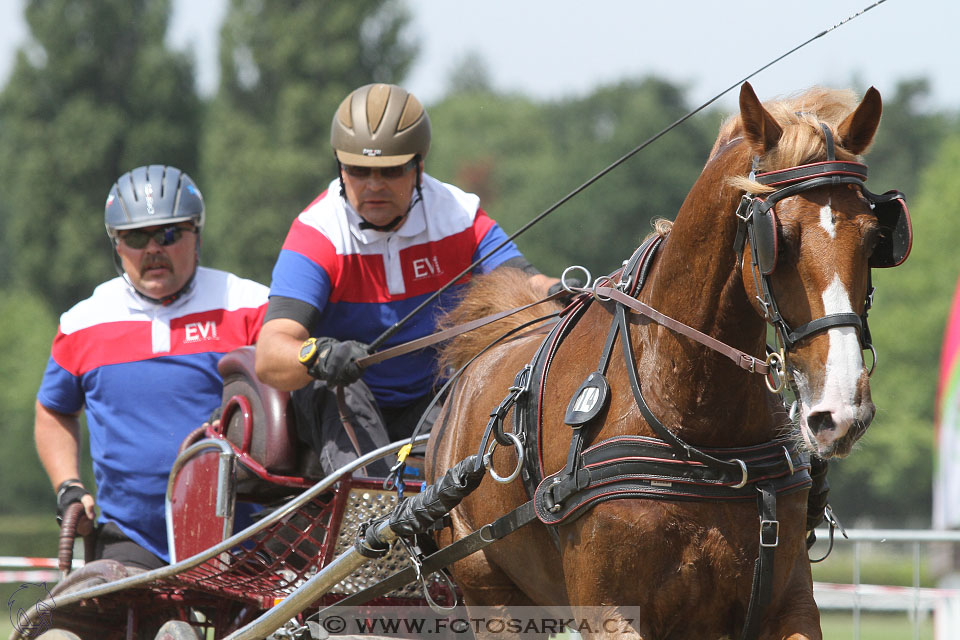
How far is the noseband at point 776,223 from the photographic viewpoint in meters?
2.71

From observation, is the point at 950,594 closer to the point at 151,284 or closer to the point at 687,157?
the point at 151,284

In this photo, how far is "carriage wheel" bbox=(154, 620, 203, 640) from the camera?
4.57 meters

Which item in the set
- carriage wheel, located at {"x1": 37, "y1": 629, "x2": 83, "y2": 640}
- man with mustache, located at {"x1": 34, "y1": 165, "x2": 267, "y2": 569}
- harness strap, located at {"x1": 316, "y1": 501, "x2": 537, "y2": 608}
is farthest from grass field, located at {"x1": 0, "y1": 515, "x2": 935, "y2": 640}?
harness strap, located at {"x1": 316, "y1": 501, "x2": 537, "y2": 608}

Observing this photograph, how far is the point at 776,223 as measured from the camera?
2.71 m

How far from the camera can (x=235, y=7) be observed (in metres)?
40.6

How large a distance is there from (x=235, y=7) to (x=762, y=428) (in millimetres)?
40011

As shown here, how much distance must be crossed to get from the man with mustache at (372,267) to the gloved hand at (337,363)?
0.18 metres

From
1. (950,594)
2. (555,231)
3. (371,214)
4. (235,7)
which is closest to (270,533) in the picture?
(371,214)

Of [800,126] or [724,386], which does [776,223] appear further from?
[724,386]

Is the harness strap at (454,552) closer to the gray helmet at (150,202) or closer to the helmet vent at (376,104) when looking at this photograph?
the helmet vent at (376,104)

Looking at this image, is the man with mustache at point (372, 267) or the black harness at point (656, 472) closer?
the black harness at point (656, 472)

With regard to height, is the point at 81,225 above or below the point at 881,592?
above

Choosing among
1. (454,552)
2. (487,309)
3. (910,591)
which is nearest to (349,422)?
(487,309)

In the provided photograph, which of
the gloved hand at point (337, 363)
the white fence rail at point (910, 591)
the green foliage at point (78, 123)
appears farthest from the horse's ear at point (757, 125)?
the green foliage at point (78, 123)
